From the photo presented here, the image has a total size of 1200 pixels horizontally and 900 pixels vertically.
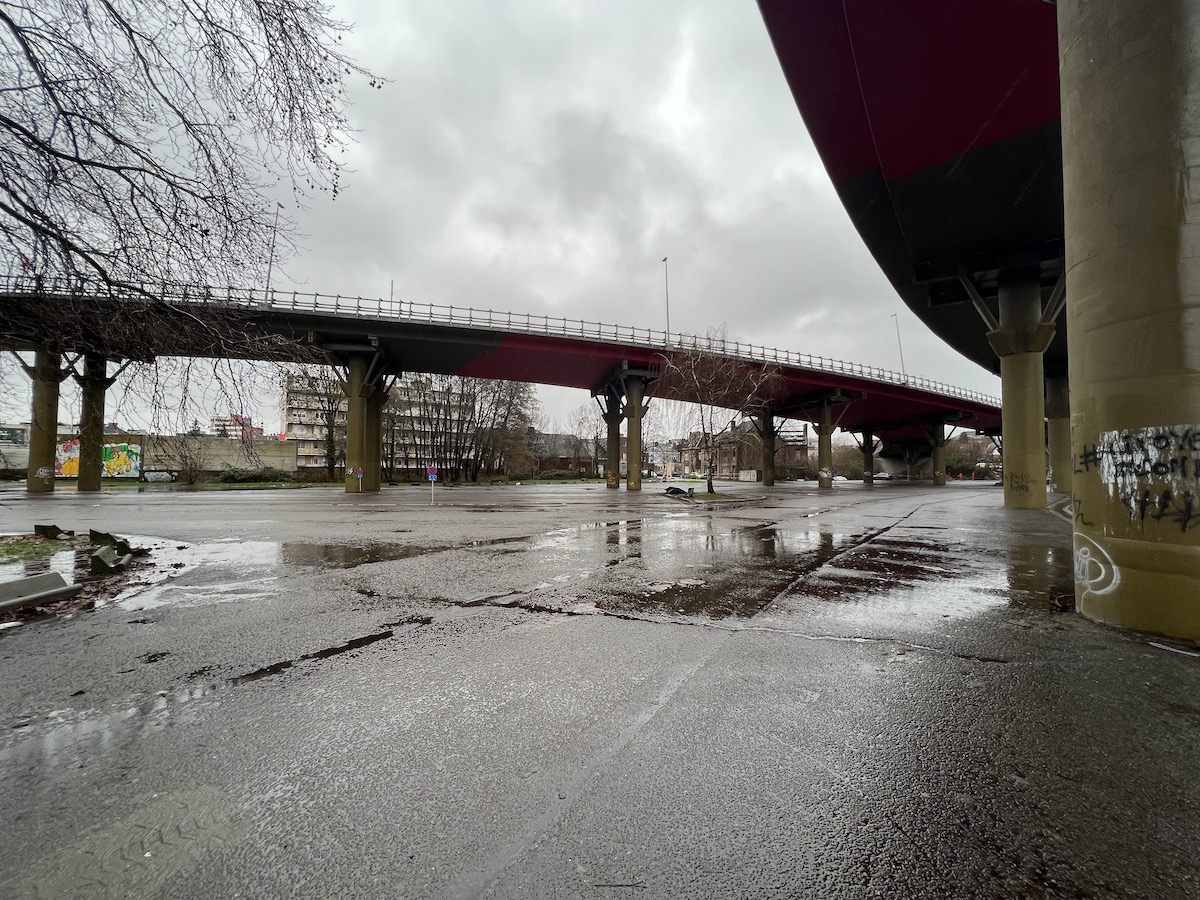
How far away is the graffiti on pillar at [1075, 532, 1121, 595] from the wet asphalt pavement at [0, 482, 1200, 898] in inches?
16.0

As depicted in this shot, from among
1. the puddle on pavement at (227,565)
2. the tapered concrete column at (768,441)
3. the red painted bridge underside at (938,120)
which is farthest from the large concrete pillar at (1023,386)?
the tapered concrete column at (768,441)

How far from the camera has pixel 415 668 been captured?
4.02 meters

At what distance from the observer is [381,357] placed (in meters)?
34.2

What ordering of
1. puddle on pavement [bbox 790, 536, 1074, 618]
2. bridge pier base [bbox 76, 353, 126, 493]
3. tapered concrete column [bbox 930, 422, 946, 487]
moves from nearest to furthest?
bridge pier base [bbox 76, 353, 126, 493] → puddle on pavement [bbox 790, 536, 1074, 618] → tapered concrete column [bbox 930, 422, 946, 487]

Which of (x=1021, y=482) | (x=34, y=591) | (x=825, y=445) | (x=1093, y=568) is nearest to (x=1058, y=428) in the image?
(x=825, y=445)

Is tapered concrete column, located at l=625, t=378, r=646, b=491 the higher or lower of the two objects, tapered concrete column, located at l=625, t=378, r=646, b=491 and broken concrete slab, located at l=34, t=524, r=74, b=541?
the higher

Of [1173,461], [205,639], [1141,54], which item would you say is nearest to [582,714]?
[205,639]

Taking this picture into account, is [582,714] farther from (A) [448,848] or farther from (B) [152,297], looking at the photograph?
(B) [152,297]

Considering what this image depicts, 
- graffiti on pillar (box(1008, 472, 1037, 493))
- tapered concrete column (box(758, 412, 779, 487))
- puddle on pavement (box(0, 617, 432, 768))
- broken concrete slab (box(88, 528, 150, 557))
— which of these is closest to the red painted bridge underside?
graffiti on pillar (box(1008, 472, 1037, 493))

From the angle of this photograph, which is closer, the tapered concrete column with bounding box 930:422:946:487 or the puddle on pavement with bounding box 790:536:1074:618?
the puddle on pavement with bounding box 790:536:1074:618

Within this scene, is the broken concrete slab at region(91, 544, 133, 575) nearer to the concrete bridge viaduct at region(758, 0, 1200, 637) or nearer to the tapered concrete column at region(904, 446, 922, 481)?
the concrete bridge viaduct at region(758, 0, 1200, 637)

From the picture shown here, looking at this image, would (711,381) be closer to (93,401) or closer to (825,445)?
(825,445)

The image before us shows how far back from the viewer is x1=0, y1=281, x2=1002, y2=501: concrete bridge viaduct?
5402 mm

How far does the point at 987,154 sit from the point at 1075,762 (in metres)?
18.1
